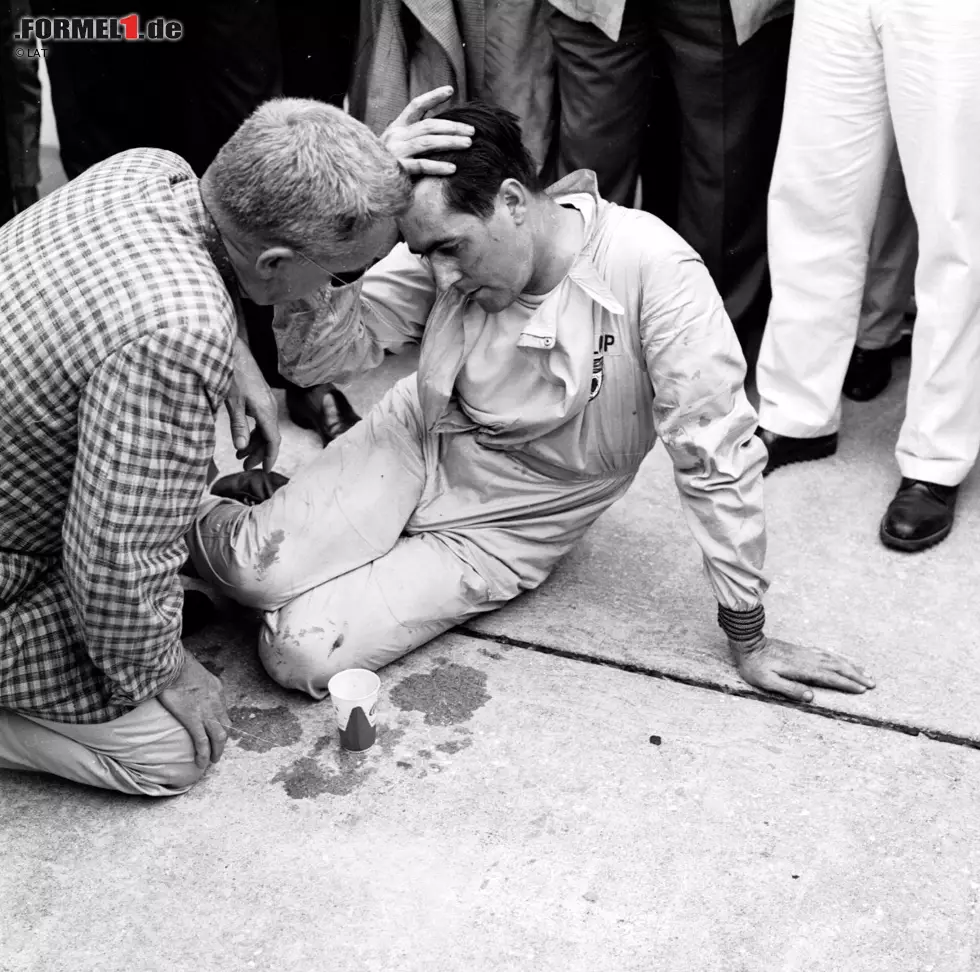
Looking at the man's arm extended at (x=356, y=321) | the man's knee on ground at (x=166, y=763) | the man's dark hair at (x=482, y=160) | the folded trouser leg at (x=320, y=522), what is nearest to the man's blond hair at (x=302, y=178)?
the man's dark hair at (x=482, y=160)

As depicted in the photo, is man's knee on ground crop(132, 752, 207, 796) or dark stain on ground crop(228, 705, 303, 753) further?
dark stain on ground crop(228, 705, 303, 753)

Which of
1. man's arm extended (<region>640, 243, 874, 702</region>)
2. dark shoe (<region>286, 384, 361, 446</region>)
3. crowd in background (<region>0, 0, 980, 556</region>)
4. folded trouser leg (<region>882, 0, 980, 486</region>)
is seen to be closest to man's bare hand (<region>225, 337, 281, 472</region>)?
man's arm extended (<region>640, 243, 874, 702</region>)

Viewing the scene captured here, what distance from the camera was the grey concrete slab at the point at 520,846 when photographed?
2.15 meters

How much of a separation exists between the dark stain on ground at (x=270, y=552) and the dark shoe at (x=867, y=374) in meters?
1.92

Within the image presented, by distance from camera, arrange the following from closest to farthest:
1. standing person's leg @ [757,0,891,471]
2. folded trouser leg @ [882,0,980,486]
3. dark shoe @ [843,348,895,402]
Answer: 1. folded trouser leg @ [882,0,980,486]
2. standing person's leg @ [757,0,891,471]
3. dark shoe @ [843,348,895,402]

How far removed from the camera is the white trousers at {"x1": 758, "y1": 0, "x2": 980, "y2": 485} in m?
2.98

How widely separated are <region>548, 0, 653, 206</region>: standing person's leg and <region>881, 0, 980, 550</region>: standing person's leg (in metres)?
0.75

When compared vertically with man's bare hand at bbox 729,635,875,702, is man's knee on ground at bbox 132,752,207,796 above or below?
below

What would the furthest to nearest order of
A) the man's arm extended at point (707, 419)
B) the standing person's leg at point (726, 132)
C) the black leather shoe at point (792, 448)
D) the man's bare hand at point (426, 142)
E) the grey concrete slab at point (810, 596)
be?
the black leather shoe at point (792, 448), the standing person's leg at point (726, 132), the grey concrete slab at point (810, 596), the man's arm extended at point (707, 419), the man's bare hand at point (426, 142)

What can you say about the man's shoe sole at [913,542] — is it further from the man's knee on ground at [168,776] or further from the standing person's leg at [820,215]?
the man's knee on ground at [168,776]

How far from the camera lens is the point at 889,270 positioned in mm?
3785

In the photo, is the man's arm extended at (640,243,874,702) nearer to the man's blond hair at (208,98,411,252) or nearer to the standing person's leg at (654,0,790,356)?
the man's blond hair at (208,98,411,252)

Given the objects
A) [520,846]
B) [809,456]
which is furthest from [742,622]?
[809,456]

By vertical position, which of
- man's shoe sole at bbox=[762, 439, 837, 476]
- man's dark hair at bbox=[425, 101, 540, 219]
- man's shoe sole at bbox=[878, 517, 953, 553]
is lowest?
man's shoe sole at bbox=[762, 439, 837, 476]
